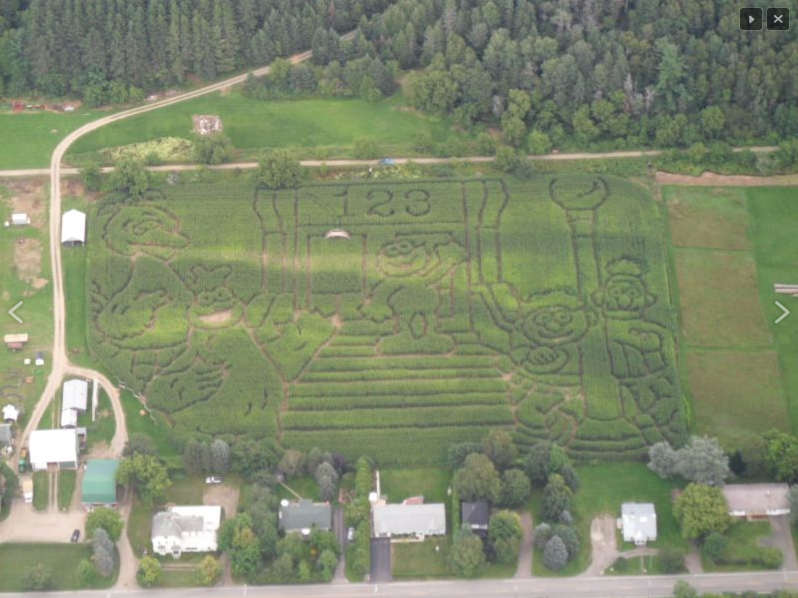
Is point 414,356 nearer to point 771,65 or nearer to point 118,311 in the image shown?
point 118,311

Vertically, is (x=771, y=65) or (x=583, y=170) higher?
(x=771, y=65)

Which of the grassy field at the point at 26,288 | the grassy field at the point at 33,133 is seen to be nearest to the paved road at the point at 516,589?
the grassy field at the point at 26,288

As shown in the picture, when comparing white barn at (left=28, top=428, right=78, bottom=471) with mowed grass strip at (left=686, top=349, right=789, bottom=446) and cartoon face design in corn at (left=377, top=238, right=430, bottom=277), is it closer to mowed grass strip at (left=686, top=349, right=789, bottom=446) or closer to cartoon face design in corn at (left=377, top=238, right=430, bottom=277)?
cartoon face design in corn at (left=377, top=238, right=430, bottom=277)

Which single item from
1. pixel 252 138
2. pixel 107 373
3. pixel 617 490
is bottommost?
pixel 617 490

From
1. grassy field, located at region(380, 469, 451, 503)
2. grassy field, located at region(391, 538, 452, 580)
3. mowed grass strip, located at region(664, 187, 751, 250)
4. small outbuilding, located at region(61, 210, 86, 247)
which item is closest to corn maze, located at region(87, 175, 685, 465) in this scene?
small outbuilding, located at region(61, 210, 86, 247)

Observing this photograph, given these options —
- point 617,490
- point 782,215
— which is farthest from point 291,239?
point 782,215

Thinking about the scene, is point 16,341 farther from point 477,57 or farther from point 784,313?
point 784,313

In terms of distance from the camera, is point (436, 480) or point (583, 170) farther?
point (583, 170)

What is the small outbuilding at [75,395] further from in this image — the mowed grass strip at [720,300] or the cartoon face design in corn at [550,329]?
the mowed grass strip at [720,300]
